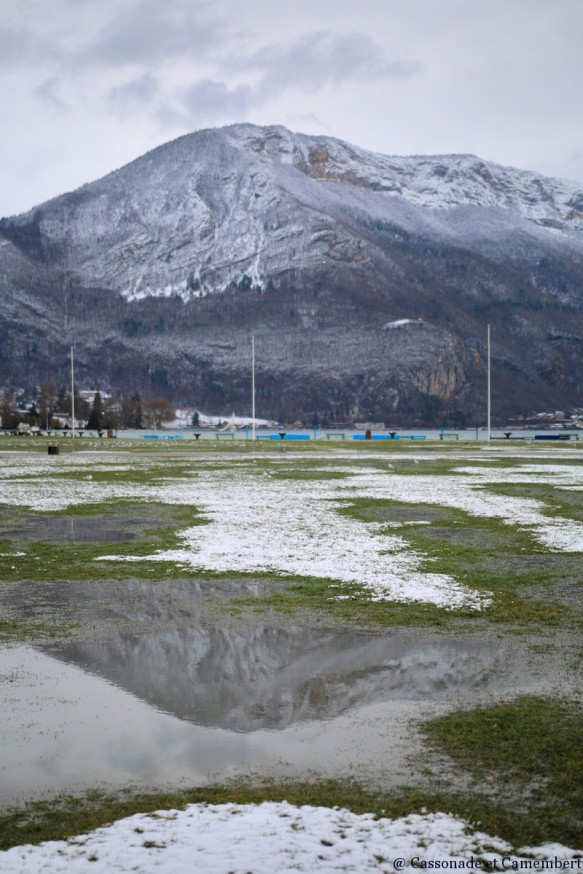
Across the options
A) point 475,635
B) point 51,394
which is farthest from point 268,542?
point 51,394

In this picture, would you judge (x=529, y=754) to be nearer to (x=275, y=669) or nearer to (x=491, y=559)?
(x=275, y=669)

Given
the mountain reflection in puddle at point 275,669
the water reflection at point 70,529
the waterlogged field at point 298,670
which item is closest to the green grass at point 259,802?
the waterlogged field at point 298,670

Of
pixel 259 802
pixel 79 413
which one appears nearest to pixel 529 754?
pixel 259 802

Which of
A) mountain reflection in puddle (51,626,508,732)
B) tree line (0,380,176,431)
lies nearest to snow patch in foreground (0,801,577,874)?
mountain reflection in puddle (51,626,508,732)

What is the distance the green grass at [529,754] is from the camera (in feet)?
20.2

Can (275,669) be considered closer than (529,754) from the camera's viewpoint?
No

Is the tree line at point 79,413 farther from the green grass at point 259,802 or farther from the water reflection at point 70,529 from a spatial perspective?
the green grass at point 259,802

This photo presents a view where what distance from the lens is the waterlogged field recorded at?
658cm

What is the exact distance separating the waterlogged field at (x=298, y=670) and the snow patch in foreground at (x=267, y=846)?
78 millimetres

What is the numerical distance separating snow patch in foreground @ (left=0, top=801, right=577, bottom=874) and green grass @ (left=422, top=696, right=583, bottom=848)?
1.31 ft

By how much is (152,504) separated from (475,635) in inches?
626

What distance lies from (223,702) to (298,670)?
1224 millimetres

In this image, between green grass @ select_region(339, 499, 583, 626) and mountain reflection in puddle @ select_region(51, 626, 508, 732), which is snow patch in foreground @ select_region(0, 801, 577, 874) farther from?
green grass @ select_region(339, 499, 583, 626)

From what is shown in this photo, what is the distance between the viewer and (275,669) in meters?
9.56
